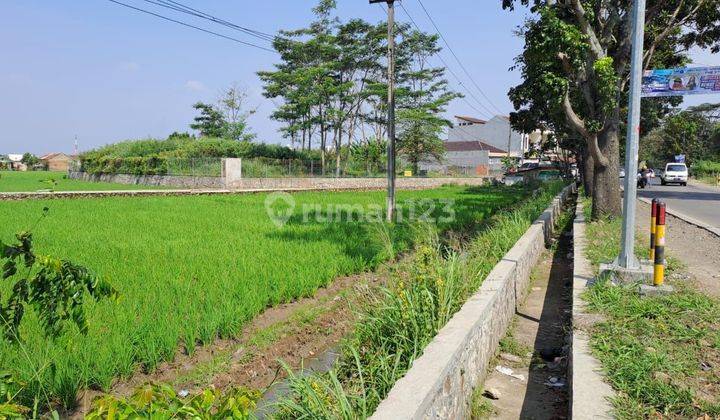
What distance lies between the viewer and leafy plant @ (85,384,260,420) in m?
1.68

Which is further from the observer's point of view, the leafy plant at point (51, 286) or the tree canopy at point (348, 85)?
the tree canopy at point (348, 85)

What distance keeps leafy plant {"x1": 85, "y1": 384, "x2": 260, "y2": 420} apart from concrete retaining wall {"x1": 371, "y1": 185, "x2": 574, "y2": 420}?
0.64 m

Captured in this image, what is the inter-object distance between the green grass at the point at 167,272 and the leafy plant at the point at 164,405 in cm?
68

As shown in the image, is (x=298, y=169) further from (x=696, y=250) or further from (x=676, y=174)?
(x=696, y=250)

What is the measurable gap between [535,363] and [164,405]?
340 centimetres

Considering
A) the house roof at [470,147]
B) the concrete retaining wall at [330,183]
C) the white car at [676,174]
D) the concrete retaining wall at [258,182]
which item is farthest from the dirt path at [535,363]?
the house roof at [470,147]

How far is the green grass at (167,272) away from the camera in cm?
394

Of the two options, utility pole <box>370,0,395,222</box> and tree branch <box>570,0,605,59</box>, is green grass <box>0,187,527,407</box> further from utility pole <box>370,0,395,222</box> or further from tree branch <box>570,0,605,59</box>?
tree branch <box>570,0,605,59</box>

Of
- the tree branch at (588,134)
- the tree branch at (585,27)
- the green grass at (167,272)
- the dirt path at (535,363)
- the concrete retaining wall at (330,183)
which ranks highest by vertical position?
the tree branch at (585,27)

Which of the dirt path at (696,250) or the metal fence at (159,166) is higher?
the metal fence at (159,166)

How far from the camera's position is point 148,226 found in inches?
472

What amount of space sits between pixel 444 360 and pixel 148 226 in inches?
417

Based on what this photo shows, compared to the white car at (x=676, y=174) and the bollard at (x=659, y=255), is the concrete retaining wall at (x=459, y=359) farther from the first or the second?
the white car at (x=676, y=174)

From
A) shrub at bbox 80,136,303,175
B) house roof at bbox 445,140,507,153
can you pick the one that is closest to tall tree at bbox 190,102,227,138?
shrub at bbox 80,136,303,175
